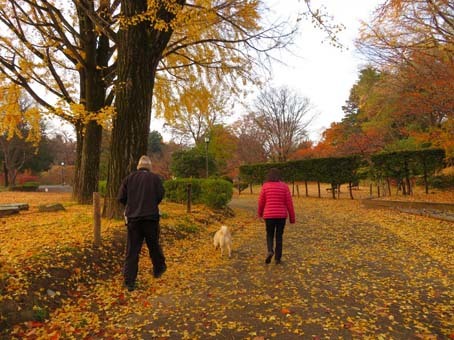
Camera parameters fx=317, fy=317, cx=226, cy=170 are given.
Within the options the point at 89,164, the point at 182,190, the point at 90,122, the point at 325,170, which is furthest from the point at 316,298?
the point at 325,170

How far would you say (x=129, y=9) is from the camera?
7246 mm

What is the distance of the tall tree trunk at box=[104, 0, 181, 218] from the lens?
7.27 m

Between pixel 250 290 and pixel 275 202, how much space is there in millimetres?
1719

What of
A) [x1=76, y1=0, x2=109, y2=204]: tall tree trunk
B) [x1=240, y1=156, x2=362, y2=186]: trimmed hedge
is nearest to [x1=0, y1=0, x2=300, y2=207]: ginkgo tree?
[x1=76, y1=0, x2=109, y2=204]: tall tree trunk

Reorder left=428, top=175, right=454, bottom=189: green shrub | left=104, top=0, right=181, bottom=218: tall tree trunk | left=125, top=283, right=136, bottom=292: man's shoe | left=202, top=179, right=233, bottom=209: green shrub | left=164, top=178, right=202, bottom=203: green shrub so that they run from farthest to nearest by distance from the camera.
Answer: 1. left=428, top=175, right=454, bottom=189: green shrub
2. left=164, top=178, right=202, bottom=203: green shrub
3. left=202, top=179, right=233, bottom=209: green shrub
4. left=104, top=0, right=181, bottom=218: tall tree trunk
5. left=125, top=283, right=136, bottom=292: man's shoe

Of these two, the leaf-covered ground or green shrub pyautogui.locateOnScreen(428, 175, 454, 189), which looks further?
green shrub pyautogui.locateOnScreen(428, 175, 454, 189)

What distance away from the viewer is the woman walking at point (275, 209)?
5602mm

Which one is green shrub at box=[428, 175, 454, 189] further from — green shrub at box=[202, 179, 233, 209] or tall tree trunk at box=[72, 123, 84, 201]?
tall tree trunk at box=[72, 123, 84, 201]

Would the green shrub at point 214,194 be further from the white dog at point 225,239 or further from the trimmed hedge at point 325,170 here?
the trimmed hedge at point 325,170

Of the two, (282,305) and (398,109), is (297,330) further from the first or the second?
(398,109)

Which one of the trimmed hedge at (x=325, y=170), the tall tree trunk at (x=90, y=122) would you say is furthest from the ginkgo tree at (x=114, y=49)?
the trimmed hedge at (x=325, y=170)

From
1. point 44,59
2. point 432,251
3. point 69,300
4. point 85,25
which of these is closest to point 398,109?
point 432,251

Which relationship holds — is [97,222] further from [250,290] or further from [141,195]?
[250,290]

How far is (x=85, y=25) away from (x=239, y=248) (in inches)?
353
